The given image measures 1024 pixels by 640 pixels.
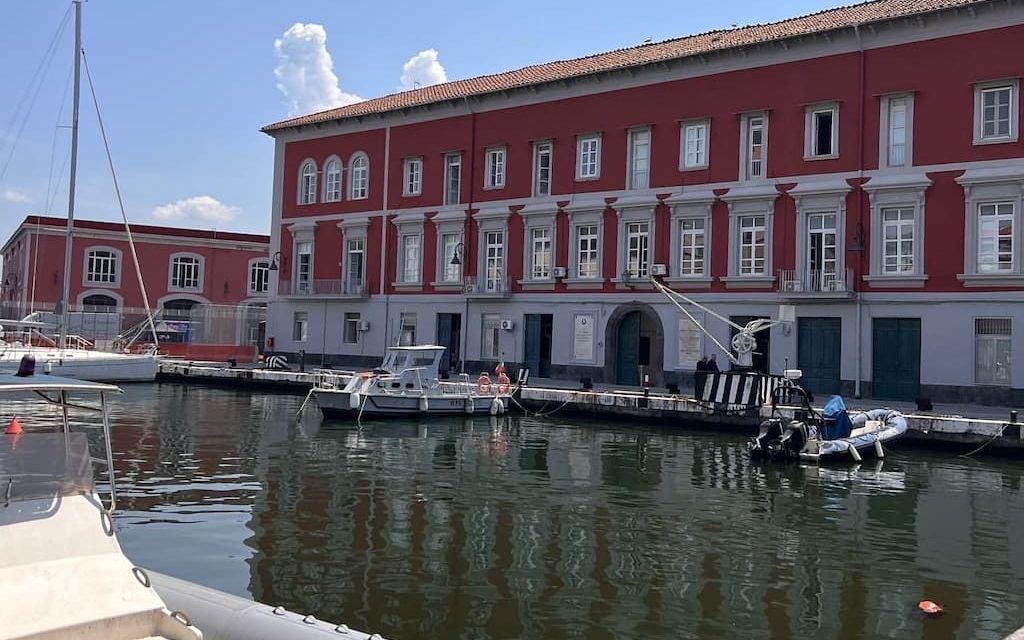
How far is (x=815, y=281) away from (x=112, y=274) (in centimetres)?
4315

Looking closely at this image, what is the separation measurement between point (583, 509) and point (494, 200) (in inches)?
964

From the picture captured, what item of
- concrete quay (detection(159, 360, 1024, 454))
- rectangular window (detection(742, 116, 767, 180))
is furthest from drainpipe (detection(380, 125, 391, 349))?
rectangular window (detection(742, 116, 767, 180))

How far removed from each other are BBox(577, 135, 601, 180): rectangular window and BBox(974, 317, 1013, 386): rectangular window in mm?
13942

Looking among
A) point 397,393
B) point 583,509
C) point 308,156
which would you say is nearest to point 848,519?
point 583,509

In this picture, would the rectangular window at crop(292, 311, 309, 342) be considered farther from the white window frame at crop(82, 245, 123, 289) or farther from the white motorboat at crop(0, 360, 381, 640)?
the white motorboat at crop(0, 360, 381, 640)

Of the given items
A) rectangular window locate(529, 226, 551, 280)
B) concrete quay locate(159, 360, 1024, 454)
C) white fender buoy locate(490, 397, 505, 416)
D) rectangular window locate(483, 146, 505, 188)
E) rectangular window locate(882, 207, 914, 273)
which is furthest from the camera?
rectangular window locate(483, 146, 505, 188)

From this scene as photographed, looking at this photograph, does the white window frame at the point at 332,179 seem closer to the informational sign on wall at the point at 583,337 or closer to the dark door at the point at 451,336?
the dark door at the point at 451,336

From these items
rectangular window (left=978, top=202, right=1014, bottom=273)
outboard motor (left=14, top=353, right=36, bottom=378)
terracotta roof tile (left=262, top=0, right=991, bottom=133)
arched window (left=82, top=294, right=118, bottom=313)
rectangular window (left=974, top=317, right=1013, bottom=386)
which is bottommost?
outboard motor (left=14, top=353, right=36, bottom=378)

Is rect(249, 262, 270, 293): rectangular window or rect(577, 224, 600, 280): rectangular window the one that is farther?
rect(249, 262, 270, 293): rectangular window

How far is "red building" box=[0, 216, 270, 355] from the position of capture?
178ft

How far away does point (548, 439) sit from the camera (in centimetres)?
2238

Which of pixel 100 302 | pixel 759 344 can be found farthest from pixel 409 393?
pixel 100 302

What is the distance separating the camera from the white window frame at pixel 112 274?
54875mm

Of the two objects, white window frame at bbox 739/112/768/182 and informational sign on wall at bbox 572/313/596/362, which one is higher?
white window frame at bbox 739/112/768/182
